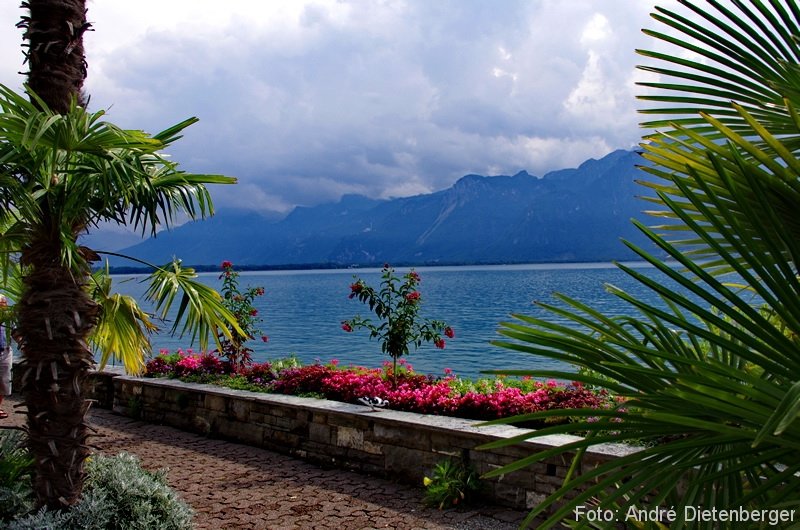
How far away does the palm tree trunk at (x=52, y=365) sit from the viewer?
4250mm

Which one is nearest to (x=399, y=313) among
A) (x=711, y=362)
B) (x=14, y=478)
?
(x=14, y=478)

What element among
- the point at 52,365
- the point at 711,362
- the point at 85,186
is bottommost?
the point at 52,365

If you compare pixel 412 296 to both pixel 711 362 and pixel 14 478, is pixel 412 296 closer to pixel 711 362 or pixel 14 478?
pixel 14 478

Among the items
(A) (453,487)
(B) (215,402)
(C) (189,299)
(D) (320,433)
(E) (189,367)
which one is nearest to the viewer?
(C) (189,299)

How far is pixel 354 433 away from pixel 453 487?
1495 millimetres

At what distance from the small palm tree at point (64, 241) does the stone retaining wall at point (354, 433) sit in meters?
2.40

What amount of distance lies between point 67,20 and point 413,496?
Answer: 4.75m

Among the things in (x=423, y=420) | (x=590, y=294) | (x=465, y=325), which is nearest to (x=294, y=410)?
(x=423, y=420)

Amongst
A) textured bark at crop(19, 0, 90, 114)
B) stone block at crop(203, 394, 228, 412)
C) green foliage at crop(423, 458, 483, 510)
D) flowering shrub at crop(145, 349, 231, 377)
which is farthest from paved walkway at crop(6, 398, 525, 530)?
textured bark at crop(19, 0, 90, 114)

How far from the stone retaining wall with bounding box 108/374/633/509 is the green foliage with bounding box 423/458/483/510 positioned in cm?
11

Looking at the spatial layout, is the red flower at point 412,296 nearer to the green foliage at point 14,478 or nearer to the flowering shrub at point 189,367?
the flowering shrub at point 189,367

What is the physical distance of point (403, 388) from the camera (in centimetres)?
715

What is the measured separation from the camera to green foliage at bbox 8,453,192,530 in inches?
165

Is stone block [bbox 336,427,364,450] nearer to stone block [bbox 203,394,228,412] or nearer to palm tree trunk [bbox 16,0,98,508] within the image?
stone block [bbox 203,394,228,412]
